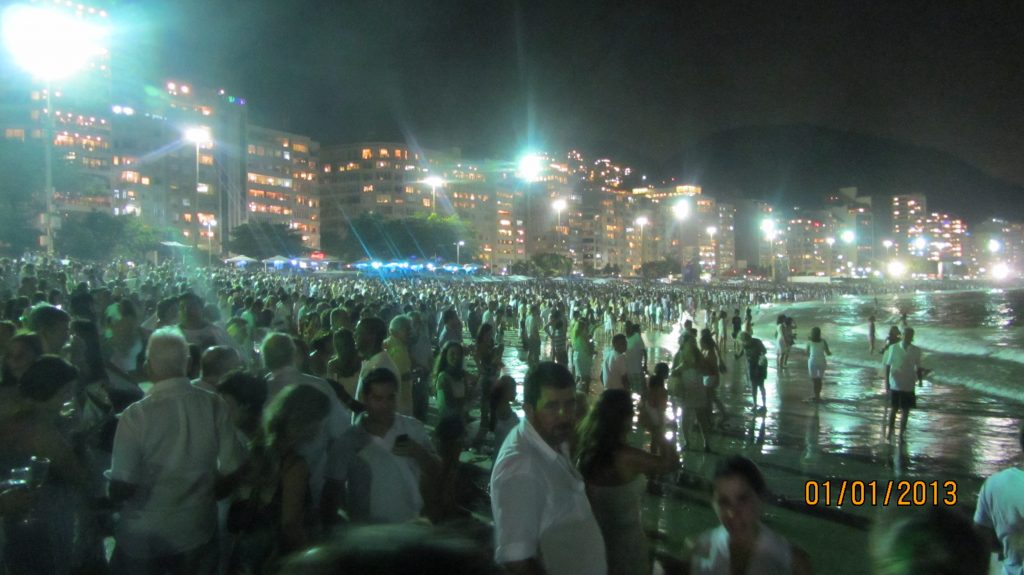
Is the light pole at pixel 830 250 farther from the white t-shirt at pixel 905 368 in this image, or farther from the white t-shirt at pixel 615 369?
the white t-shirt at pixel 615 369

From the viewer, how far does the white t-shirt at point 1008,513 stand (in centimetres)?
320

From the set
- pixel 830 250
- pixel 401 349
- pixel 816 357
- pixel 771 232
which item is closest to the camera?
pixel 401 349

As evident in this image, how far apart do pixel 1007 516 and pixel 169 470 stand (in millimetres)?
3688

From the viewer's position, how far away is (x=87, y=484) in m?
3.56

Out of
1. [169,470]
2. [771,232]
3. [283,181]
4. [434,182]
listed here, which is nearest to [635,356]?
[169,470]

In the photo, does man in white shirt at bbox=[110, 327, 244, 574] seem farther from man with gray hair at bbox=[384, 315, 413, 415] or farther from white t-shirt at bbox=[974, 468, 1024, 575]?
man with gray hair at bbox=[384, 315, 413, 415]

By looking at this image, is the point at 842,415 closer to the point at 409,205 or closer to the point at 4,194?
the point at 4,194

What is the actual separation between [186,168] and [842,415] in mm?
108607

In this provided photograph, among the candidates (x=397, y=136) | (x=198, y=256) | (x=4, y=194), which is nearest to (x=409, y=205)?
(x=397, y=136)

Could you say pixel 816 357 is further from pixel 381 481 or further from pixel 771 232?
pixel 771 232

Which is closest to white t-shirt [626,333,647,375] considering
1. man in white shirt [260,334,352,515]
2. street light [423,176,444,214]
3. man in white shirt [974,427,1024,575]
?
man in white shirt [260,334,352,515]

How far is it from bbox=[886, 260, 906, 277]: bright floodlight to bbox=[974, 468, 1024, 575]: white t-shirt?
204 m

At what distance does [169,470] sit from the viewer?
314 centimetres

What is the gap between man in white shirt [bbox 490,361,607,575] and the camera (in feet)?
8.27
